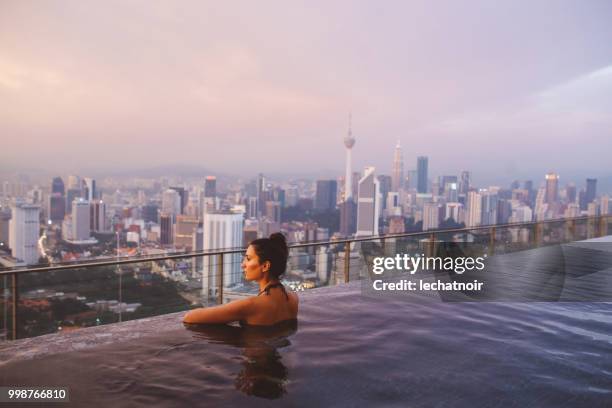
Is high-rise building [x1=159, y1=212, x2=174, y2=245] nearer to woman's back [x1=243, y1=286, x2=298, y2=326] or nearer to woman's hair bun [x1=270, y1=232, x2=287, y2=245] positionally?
woman's back [x1=243, y1=286, x2=298, y2=326]

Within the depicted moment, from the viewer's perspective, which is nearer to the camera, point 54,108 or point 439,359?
point 439,359

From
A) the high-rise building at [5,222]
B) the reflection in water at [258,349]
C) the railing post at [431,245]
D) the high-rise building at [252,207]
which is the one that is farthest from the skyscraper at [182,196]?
the reflection in water at [258,349]

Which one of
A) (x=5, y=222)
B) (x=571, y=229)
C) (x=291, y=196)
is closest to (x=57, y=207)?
(x=5, y=222)

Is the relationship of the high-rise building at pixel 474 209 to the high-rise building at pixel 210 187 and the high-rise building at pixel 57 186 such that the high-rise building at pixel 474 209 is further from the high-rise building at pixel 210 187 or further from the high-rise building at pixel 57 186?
the high-rise building at pixel 57 186

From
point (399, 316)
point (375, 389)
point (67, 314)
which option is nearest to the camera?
point (375, 389)

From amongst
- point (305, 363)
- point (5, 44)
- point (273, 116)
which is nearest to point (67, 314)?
point (305, 363)

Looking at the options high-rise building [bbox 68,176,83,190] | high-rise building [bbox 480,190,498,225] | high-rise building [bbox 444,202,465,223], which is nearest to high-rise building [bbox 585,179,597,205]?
high-rise building [bbox 480,190,498,225]

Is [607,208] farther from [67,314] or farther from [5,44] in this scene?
[5,44]
